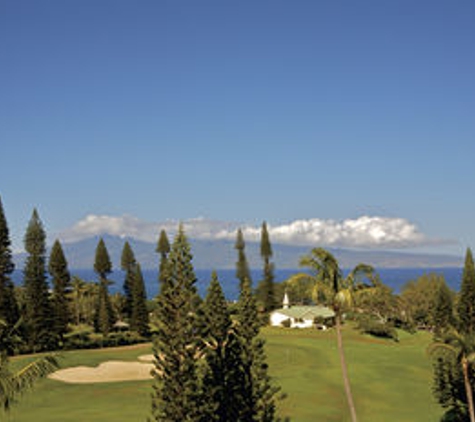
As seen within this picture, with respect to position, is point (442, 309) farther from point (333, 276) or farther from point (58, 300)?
point (333, 276)

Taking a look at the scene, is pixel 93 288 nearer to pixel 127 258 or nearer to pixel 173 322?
pixel 127 258

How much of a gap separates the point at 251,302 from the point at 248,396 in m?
6.21

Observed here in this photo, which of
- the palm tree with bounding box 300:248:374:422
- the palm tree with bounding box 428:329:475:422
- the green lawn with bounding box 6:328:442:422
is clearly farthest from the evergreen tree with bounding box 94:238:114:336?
the palm tree with bounding box 300:248:374:422

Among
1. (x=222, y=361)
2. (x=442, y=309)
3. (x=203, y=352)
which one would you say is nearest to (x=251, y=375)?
(x=222, y=361)

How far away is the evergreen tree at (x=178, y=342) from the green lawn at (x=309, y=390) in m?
11.1

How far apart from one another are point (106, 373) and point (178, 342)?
3698 cm

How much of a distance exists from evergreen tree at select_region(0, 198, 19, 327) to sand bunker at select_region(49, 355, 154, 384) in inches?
805

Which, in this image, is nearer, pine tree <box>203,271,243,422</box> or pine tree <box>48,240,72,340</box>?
pine tree <box>203,271,243,422</box>

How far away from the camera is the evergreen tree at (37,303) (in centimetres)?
8025

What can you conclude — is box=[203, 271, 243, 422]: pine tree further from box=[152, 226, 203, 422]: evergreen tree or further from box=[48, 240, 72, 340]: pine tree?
box=[48, 240, 72, 340]: pine tree

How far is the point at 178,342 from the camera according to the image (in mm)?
32000

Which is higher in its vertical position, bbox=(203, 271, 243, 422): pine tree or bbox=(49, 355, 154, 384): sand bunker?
bbox=(203, 271, 243, 422): pine tree

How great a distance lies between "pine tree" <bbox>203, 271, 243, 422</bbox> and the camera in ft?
119

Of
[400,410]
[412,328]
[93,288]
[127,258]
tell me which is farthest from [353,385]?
[93,288]
